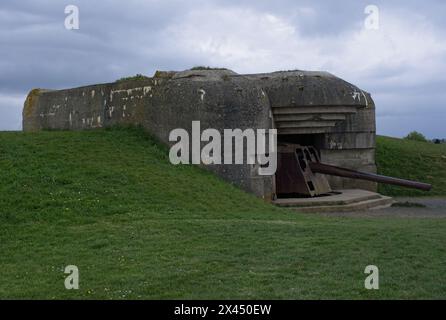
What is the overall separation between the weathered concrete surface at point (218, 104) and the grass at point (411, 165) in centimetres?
570

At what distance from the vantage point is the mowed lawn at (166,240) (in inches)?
239

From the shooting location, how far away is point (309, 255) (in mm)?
7188

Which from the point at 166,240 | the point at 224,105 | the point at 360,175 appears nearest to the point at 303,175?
the point at 360,175

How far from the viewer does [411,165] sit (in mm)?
22359

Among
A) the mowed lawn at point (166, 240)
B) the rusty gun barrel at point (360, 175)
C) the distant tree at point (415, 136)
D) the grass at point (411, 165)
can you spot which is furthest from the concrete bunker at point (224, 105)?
the distant tree at point (415, 136)

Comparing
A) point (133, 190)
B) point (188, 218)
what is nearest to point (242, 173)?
point (133, 190)

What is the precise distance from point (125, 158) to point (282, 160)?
4.49 metres

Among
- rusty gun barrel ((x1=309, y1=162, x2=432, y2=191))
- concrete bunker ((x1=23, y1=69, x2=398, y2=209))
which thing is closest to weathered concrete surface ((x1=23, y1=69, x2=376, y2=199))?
concrete bunker ((x1=23, y1=69, x2=398, y2=209))

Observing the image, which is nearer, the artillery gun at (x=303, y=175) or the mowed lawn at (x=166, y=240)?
the mowed lawn at (x=166, y=240)

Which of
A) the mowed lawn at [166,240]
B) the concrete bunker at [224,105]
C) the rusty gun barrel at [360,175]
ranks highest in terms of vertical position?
the concrete bunker at [224,105]

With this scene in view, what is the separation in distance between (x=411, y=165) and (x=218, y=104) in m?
10.6

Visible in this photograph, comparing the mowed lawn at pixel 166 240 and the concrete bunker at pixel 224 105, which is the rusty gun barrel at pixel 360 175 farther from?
the mowed lawn at pixel 166 240

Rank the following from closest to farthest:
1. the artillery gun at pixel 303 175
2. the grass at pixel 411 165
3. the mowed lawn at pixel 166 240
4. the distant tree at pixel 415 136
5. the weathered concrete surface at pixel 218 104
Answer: the mowed lawn at pixel 166 240, the weathered concrete surface at pixel 218 104, the artillery gun at pixel 303 175, the grass at pixel 411 165, the distant tree at pixel 415 136
